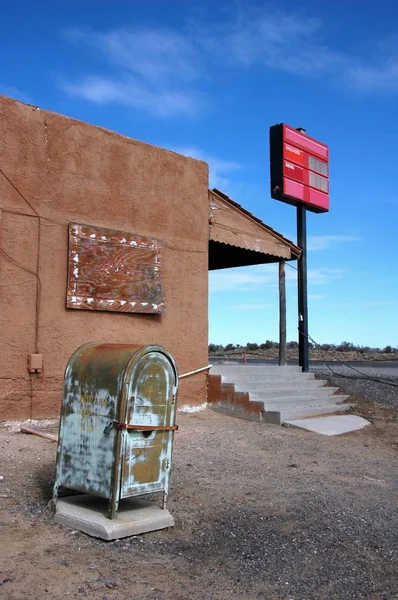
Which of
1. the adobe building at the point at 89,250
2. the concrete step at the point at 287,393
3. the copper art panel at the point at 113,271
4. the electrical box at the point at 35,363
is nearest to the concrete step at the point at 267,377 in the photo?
the concrete step at the point at 287,393

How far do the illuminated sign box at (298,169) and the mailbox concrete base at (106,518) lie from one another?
10.5 m

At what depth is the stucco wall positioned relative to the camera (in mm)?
8914

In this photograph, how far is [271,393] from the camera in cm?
1189

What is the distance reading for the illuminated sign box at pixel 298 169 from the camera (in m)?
14.8

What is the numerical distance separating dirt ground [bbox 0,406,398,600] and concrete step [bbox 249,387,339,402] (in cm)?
277

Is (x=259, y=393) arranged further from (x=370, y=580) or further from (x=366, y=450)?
(x=370, y=580)

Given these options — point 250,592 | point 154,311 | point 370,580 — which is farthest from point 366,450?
point 250,592

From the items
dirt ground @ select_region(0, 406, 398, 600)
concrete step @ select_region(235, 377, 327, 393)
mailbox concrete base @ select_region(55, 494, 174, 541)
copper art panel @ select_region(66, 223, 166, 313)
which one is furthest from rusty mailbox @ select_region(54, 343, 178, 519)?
concrete step @ select_region(235, 377, 327, 393)

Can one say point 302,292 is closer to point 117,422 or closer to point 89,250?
point 89,250

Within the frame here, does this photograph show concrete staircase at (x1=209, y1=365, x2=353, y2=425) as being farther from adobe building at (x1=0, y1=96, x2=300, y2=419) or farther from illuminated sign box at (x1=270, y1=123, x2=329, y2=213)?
illuminated sign box at (x1=270, y1=123, x2=329, y2=213)

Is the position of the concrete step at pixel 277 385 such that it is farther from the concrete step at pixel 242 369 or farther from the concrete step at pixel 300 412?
the concrete step at pixel 300 412

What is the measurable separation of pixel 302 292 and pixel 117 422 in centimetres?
1064

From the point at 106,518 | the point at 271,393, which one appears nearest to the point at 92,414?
the point at 106,518

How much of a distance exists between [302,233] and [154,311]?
5902 millimetres
